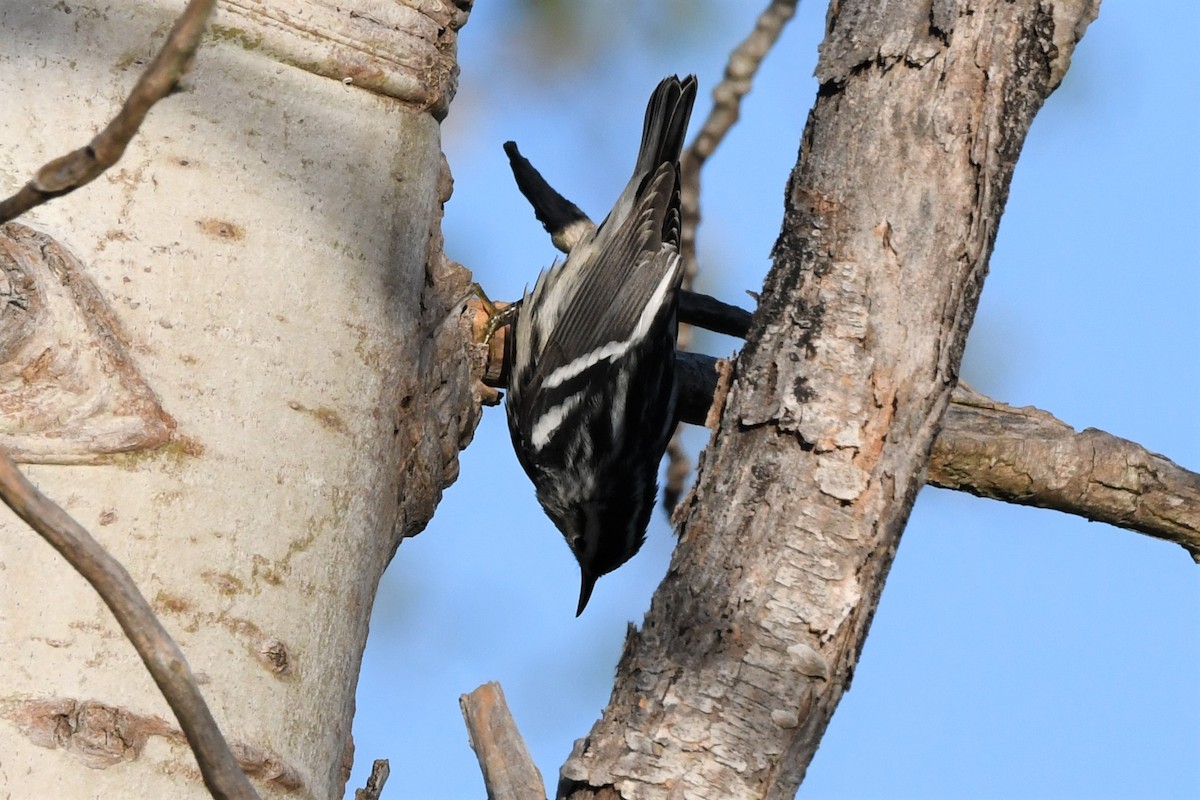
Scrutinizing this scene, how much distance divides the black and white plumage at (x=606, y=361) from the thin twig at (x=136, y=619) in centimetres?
337

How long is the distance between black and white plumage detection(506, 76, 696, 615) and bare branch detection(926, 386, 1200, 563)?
70.4 inches

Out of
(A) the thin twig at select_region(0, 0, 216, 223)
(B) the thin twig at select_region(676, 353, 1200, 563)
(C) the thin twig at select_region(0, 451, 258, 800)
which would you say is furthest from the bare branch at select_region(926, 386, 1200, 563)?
(A) the thin twig at select_region(0, 0, 216, 223)

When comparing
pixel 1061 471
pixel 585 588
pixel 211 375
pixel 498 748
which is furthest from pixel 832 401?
pixel 585 588

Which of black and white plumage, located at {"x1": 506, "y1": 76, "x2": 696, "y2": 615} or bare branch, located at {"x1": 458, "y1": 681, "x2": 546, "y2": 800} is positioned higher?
black and white plumage, located at {"x1": 506, "y1": 76, "x2": 696, "y2": 615}

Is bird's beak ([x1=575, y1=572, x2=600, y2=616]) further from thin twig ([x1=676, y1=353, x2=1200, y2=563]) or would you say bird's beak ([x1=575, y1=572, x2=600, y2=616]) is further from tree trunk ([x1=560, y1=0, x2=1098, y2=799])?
tree trunk ([x1=560, y1=0, x2=1098, y2=799])

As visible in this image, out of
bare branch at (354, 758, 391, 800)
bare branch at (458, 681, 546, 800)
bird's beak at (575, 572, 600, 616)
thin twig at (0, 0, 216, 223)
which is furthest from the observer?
bird's beak at (575, 572, 600, 616)

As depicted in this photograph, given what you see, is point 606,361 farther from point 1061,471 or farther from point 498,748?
point 498,748

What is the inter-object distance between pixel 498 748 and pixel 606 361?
299cm

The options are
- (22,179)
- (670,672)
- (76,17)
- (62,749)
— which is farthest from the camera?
(76,17)

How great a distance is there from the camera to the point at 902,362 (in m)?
1.76

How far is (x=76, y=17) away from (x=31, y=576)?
82 cm

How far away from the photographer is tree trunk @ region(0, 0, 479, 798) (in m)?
1.60

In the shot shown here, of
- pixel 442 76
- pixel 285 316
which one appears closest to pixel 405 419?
pixel 285 316

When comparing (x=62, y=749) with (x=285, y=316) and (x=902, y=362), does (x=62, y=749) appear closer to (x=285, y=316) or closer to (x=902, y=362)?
(x=285, y=316)
